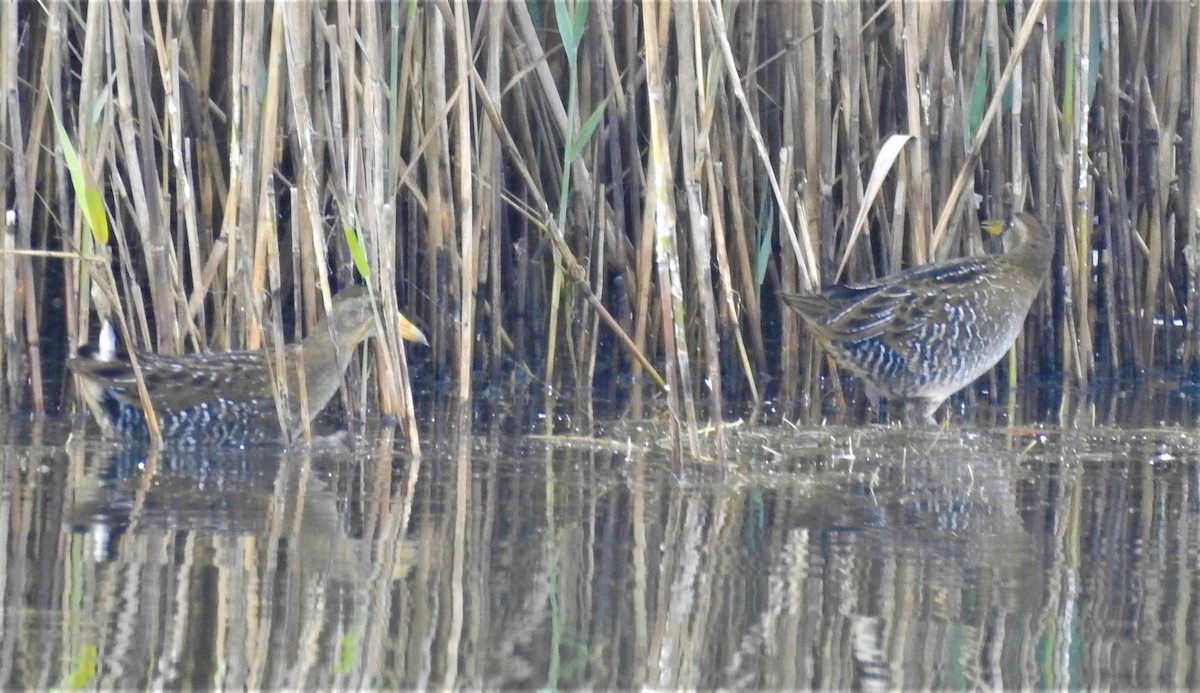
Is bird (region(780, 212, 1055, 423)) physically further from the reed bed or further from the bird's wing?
the reed bed

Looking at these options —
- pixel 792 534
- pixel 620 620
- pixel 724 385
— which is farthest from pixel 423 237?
pixel 620 620

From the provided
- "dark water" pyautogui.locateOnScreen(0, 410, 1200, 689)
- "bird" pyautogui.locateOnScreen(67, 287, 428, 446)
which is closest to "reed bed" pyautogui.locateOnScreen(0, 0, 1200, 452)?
"bird" pyautogui.locateOnScreen(67, 287, 428, 446)

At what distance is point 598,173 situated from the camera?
7480 millimetres

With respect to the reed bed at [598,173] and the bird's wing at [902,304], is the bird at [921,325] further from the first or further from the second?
the reed bed at [598,173]

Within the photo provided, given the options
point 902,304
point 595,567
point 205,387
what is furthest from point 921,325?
point 595,567

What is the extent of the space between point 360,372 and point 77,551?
9.76ft

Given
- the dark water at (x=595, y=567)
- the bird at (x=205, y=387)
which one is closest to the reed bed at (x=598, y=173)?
the bird at (x=205, y=387)

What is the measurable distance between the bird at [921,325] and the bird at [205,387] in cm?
188

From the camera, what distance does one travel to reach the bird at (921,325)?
6.90 m

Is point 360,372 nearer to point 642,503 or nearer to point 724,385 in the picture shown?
point 724,385

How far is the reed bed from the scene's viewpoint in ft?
20.5

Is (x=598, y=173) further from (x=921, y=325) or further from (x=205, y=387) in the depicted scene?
(x=205, y=387)

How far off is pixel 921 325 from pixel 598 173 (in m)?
1.54

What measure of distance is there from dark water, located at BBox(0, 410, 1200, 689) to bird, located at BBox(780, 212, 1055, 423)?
852 millimetres
